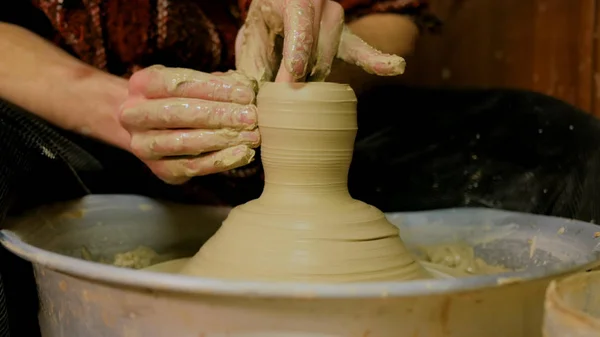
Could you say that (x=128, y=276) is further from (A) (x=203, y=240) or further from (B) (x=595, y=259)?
(A) (x=203, y=240)

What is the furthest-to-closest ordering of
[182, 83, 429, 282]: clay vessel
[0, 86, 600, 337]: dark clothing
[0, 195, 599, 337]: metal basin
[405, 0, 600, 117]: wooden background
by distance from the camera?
[405, 0, 600, 117]: wooden background → [0, 86, 600, 337]: dark clothing → [182, 83, 429, 282]: clay vessel → [0, 195, 599, 337]: metal basin

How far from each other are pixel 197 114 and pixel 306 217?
164 millimetres

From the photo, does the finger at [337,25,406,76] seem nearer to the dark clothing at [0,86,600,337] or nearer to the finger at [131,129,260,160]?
the finger at [131,129,260,160]

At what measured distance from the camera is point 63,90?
0.92 meters

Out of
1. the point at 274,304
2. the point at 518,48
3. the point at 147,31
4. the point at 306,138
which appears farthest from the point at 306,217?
the point at 518,48

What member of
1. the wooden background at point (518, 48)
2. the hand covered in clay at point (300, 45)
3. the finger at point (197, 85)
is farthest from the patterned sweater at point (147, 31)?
the wooden background at point (518, 48)

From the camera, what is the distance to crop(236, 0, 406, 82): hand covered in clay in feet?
Result: 2.33

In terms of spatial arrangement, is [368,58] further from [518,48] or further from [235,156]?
[518,48]

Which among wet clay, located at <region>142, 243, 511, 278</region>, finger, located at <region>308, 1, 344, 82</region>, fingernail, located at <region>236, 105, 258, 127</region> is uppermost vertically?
finger, located at <region>308, 1, 344, 82</region>

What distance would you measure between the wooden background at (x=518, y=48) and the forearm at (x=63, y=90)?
92cm

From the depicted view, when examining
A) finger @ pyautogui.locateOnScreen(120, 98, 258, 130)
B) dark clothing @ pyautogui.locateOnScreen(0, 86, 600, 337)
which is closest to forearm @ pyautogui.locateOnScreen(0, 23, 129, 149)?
dark clothing @ pyautogui.locateOnScreen(0, 86, 600, 337)

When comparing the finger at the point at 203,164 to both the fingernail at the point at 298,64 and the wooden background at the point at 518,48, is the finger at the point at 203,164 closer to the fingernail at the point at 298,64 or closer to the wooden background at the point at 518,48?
the fingernail at the point at 298,64

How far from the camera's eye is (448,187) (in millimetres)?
1194

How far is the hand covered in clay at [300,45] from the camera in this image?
71 centimetres
